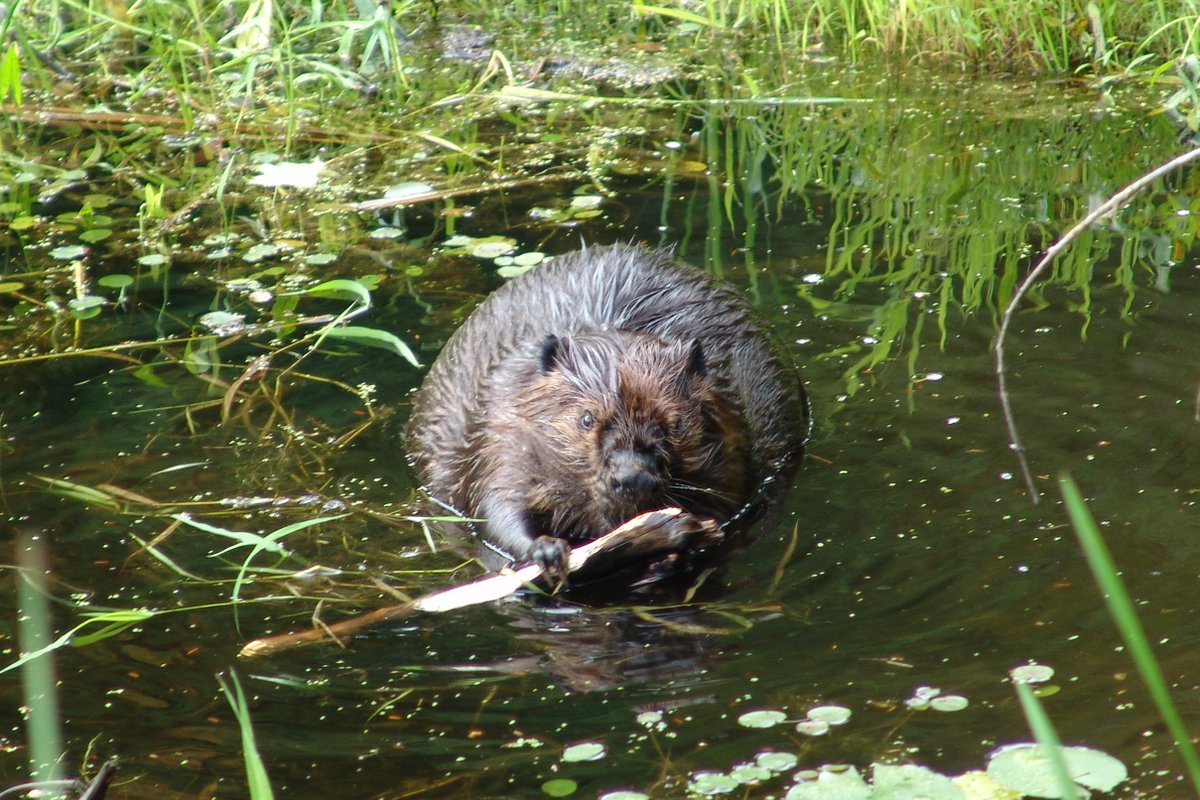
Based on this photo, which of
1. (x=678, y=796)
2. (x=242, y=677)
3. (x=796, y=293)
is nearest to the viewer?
(x=678, y=796)

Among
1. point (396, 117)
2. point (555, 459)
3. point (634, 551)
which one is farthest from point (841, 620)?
point (396, 117)

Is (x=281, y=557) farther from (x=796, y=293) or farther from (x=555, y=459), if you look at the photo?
(x=796, y=293)

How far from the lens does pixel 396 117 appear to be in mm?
6570

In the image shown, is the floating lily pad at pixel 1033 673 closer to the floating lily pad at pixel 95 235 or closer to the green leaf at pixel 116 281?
the green leaf at pixel 116 281

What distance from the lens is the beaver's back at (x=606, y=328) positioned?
13.1ft

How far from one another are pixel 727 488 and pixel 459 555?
693mm

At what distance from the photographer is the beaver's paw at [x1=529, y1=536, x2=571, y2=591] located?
3.29m

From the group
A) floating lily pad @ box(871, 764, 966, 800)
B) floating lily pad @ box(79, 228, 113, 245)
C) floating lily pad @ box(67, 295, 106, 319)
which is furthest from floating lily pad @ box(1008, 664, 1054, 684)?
floating lily pad @ box(79, 228, 113, 245)

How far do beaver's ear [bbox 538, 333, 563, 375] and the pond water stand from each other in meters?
0.51

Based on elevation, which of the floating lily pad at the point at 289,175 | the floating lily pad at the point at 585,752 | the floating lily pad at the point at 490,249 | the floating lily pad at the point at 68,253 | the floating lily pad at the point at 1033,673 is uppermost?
the floating lily pad at the point at 289,175

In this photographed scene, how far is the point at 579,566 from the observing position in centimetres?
334

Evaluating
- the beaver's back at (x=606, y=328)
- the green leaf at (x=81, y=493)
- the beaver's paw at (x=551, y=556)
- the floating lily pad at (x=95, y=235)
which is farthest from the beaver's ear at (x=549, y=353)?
the floating lily pad at (x=95, y=235)

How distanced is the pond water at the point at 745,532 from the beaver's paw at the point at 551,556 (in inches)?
3.6

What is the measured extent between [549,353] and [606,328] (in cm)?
28
